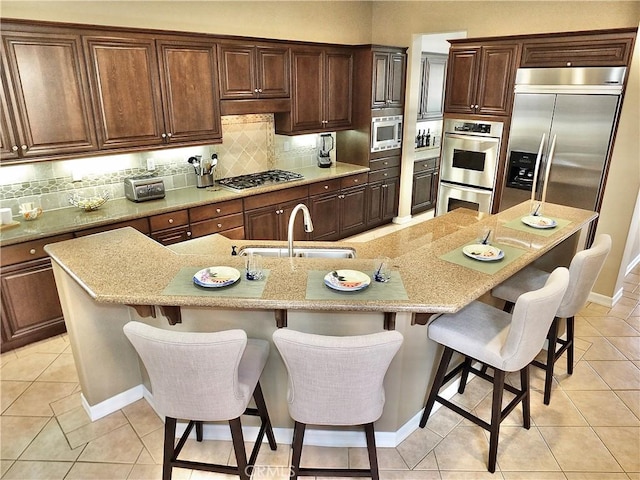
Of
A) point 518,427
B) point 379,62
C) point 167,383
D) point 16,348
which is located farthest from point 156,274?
point 379,62

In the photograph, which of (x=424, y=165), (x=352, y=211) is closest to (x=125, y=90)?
(x=352, y=211)

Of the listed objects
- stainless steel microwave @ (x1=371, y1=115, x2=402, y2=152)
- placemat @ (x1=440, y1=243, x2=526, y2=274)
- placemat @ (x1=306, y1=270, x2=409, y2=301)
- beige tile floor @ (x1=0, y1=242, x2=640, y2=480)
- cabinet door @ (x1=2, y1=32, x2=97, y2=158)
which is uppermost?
cabinet door @ (x1=2, y1=32, x2=97, y2=158)

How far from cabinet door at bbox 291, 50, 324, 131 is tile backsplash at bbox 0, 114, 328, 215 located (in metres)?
0.33

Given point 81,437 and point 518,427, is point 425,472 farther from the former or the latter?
point 81,437

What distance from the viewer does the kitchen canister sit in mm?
3193

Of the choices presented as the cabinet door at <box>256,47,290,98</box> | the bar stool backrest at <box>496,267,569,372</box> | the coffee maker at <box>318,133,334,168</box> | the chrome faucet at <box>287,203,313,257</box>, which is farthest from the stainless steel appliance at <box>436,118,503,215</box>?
the chrome faucet at <box>287,203,313,257</box>

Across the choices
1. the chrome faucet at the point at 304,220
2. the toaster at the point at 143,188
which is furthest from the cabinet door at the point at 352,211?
the chrome faucet at the point at 304,220

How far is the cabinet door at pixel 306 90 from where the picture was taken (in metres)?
4.80

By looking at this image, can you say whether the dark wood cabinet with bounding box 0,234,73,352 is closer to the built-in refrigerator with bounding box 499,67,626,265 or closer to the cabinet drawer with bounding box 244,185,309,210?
the cabinet drawer with bounding box 244,185,309,210

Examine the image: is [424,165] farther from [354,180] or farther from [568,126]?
[568,126]

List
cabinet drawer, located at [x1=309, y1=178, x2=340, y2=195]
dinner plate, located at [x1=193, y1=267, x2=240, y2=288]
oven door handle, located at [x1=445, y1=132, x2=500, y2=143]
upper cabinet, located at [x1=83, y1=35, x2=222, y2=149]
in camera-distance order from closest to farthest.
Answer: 1. dinner plate, located at [x1=193, y1=267, x2=240, y2=288]
2. upper cabinet, located at [x1=83, y1=35, x2=222, y2=149]
3. oven door handle, located at [x1=445, y1=132, x2=500, y2=143]
4. cabinet drawer, located at [x1=309, y1=178, x2=340, y2=195]

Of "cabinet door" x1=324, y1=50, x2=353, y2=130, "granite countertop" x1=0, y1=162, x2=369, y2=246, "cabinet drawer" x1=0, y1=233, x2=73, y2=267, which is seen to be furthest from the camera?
"cabinet door" x1=324, y1=50, x2=353, y2=130

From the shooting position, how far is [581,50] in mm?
3832

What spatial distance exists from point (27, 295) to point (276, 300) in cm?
237
